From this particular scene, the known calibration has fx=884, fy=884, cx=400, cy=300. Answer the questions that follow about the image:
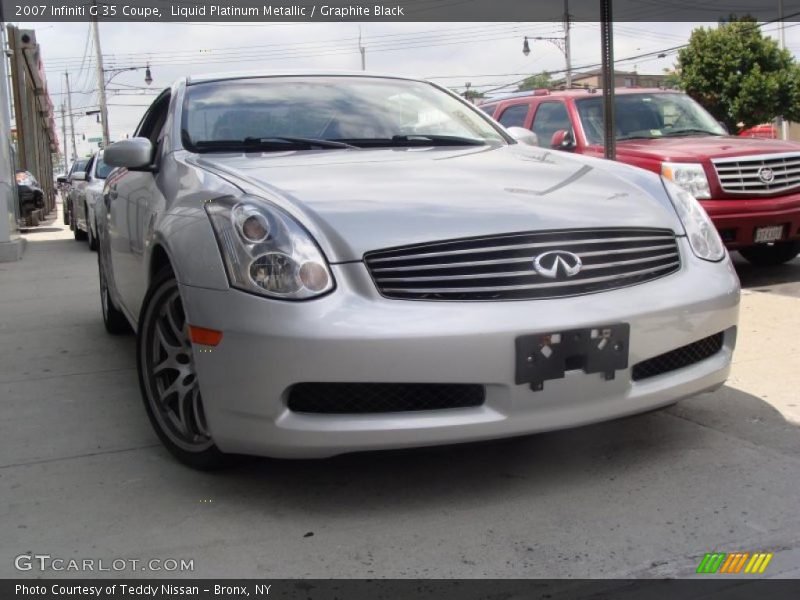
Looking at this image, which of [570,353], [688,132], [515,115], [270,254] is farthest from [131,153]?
[515,115]

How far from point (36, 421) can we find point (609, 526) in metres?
2.65

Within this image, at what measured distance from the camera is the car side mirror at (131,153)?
3904 mm

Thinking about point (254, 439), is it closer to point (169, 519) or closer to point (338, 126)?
point (169, 519)

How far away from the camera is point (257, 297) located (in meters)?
2.71

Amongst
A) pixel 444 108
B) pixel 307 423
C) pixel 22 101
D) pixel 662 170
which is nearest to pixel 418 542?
pixel 307 423

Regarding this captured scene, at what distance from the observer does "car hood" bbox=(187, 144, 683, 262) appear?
2.84 m

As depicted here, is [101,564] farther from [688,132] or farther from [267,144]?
[688,132]

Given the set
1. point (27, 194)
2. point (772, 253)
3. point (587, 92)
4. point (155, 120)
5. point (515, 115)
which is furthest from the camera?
point (27, 194)

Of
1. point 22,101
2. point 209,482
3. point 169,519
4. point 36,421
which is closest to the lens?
point 169,519

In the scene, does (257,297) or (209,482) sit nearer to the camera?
(257,297)

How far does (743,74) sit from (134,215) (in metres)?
34.4

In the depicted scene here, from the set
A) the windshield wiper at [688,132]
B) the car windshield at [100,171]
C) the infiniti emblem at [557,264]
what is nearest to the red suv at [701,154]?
the windshield wiper at [688,132]

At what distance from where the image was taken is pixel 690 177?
7.10m

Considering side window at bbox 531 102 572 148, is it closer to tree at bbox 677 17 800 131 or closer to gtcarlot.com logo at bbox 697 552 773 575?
gtcarlot.com logo at bbox 697 552 773 575
